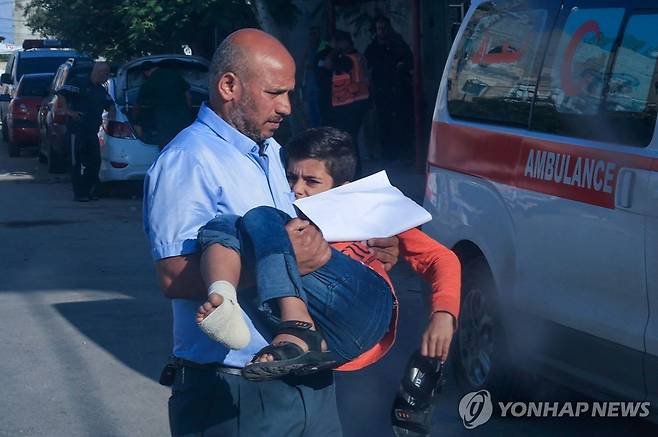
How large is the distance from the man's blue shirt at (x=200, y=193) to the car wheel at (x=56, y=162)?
1499cm

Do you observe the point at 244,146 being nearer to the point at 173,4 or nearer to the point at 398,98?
the point at 398,98

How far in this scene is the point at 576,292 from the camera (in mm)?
4965

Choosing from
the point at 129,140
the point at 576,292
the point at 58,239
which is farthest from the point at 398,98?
the point at 576,292

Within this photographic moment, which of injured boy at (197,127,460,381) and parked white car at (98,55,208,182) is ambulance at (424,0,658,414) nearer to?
injured boy at (197,127,460,381)

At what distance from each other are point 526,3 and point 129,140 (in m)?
9.44

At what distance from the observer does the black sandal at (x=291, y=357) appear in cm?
243

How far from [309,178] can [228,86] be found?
61cm

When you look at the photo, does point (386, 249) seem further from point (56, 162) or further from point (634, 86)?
point (56, 162)

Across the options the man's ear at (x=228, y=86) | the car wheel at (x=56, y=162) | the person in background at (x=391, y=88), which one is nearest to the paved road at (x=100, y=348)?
the man's ear at (x=228, y=86)

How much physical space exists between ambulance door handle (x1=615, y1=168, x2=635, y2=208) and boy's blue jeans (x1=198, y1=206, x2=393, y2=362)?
1.97 m

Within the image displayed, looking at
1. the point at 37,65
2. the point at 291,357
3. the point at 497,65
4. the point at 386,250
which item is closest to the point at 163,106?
the point at 497,65

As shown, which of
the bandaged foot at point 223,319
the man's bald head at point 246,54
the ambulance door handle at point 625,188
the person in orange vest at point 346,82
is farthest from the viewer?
the person in orange vest at point 346,82

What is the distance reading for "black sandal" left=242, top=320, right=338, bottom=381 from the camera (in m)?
2.43

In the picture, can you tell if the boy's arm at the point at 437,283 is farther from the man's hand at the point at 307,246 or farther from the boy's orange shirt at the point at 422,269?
the man's hand at the point at 307,246
